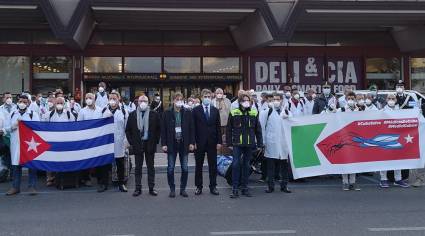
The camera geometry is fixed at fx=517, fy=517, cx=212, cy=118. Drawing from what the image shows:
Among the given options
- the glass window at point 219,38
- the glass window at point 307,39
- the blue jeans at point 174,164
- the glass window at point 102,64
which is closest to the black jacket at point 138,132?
the blue jeans at point 174,164

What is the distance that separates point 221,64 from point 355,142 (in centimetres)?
1378

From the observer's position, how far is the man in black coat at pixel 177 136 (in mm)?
10016

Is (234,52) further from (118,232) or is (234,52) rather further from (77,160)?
(118,232)

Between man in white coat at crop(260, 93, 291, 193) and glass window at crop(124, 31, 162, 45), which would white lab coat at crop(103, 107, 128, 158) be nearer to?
man in white coat at crop(260, 93, 291, 193)

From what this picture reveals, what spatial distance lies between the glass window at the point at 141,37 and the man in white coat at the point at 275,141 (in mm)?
13725

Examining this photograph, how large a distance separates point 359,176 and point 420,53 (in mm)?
15183

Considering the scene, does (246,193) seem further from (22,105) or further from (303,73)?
(303,73)

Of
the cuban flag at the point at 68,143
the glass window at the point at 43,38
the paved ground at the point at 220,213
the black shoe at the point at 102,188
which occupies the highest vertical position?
the glass window at the point at 43,38

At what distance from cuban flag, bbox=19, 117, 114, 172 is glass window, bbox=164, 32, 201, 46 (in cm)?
1326

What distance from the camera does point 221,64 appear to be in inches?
946

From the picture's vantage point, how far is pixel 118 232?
7117 millimetres

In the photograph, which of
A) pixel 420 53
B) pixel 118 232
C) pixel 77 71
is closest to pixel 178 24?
pixel 77 71

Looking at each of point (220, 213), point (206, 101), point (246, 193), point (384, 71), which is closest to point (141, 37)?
point (384, 71)

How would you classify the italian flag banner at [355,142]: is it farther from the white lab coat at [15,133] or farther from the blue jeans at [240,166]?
the white lab coat at [15,133]
